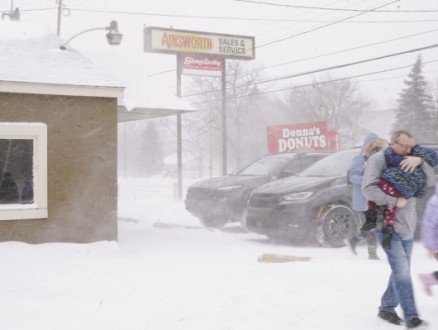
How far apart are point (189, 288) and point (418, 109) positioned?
129ft

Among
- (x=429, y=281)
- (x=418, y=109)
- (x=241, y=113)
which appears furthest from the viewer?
(x=241, y=113)

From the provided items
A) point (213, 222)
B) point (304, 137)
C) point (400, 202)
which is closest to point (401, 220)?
point (400, 202)

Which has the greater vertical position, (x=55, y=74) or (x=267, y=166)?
(x=55, y=74)

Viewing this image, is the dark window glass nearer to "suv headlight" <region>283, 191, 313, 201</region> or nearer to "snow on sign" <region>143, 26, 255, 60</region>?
"suv headlight" <region>283, 191, 313, 201</region>

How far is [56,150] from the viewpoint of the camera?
8.32 m

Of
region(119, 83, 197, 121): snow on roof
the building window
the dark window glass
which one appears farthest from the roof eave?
region(119, 83, 197, 121): snow on roof

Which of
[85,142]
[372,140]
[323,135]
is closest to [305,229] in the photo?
[372,140]

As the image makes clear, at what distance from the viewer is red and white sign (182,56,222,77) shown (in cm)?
2194

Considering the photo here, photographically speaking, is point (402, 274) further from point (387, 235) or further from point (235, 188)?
point (235, 188)


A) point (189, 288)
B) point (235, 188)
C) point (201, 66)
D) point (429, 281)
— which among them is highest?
point (201, 66)

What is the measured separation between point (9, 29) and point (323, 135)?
13.3m

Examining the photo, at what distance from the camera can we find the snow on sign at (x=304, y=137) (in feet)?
68.0

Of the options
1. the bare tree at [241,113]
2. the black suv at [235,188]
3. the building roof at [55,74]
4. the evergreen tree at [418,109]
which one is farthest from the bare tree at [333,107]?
the building roof at [55,74]

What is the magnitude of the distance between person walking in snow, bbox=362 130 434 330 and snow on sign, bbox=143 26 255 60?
17.3 m
